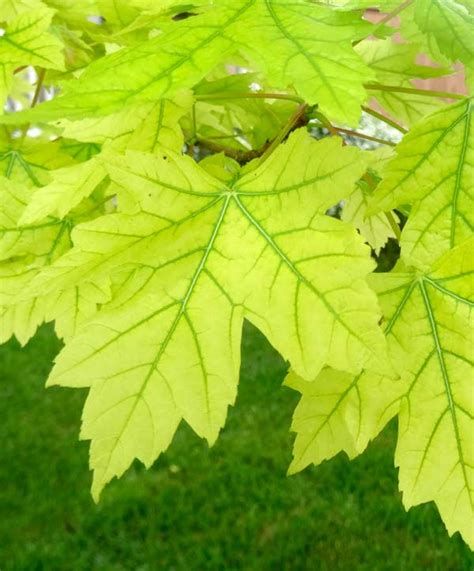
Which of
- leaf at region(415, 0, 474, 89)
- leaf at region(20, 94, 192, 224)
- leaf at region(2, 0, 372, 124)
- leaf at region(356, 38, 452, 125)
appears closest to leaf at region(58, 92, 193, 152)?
leaf at region(20, 94, 192, 224)

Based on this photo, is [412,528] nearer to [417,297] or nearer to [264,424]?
[264,424]

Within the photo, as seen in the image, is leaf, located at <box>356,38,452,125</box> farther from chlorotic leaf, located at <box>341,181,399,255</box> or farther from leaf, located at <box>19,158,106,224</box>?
leaf, located at <box>19,158,106,224</box>

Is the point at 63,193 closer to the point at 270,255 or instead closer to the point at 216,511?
the point at 270,255

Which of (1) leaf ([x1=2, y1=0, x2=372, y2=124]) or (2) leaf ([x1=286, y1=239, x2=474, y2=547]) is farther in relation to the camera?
(2) leaf ([x1=286, y1=239, x2=474, y2=547])

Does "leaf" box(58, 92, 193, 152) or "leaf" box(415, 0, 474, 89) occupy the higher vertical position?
"leaf" box(415, 0, 474, 89)

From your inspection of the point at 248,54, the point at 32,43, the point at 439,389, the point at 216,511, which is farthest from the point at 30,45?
the point at 216,511

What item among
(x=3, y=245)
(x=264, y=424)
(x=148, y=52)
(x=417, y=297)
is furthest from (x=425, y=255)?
(x=264, y=424)

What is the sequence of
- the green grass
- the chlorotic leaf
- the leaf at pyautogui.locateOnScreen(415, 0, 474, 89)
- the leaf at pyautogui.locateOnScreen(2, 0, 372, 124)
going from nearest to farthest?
the leaf at pyautogui.locateOnScreen(2, 0, 372, 124) → the leaf at pyautogui.locateOnScreen(415, 0, 474, 89) → the chlorotic leaf → the green grass
